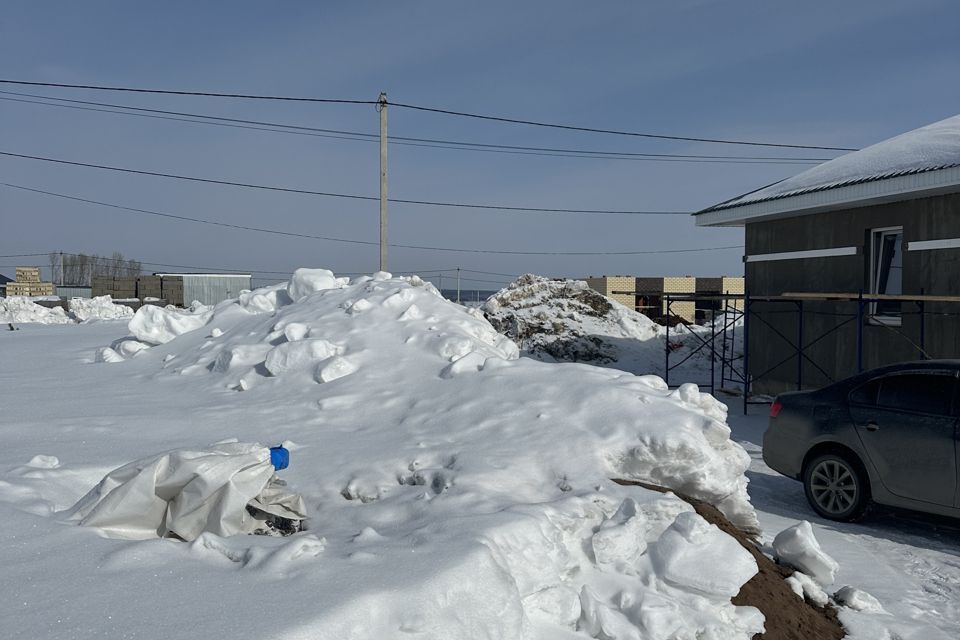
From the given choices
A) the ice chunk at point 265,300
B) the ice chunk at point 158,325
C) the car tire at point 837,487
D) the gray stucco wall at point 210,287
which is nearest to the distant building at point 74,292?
the gray stucco wall at point 210,287

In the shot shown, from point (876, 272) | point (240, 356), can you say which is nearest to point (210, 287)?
point (240, 356)

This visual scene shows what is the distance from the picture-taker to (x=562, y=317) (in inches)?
774

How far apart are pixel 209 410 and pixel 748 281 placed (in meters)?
12.7

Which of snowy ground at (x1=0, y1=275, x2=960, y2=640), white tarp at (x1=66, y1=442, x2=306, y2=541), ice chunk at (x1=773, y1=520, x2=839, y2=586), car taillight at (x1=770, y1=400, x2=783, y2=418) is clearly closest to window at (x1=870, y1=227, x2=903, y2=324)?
snowy ground at (x1=0, y1=275, x2=960, y2=640)

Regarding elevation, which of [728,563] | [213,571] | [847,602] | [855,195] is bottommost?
[847,602]

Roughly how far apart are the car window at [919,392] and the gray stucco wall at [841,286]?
553 cm

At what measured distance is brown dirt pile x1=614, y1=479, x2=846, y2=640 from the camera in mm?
4117

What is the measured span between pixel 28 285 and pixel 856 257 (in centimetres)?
4075

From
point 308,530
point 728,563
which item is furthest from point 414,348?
point 728,563

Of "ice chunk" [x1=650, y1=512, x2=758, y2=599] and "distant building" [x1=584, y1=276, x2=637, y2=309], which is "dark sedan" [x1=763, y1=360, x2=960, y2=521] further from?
"distant building" [x1=584, y1=276, x2=637, y2=309]

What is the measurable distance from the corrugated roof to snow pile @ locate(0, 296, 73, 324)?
23.2 meters

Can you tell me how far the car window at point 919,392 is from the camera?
638 cm

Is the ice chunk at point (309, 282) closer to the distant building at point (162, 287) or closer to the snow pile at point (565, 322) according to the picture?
the snow pile at point (565, 322)

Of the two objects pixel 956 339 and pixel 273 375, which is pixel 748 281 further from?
pixel 273 375
